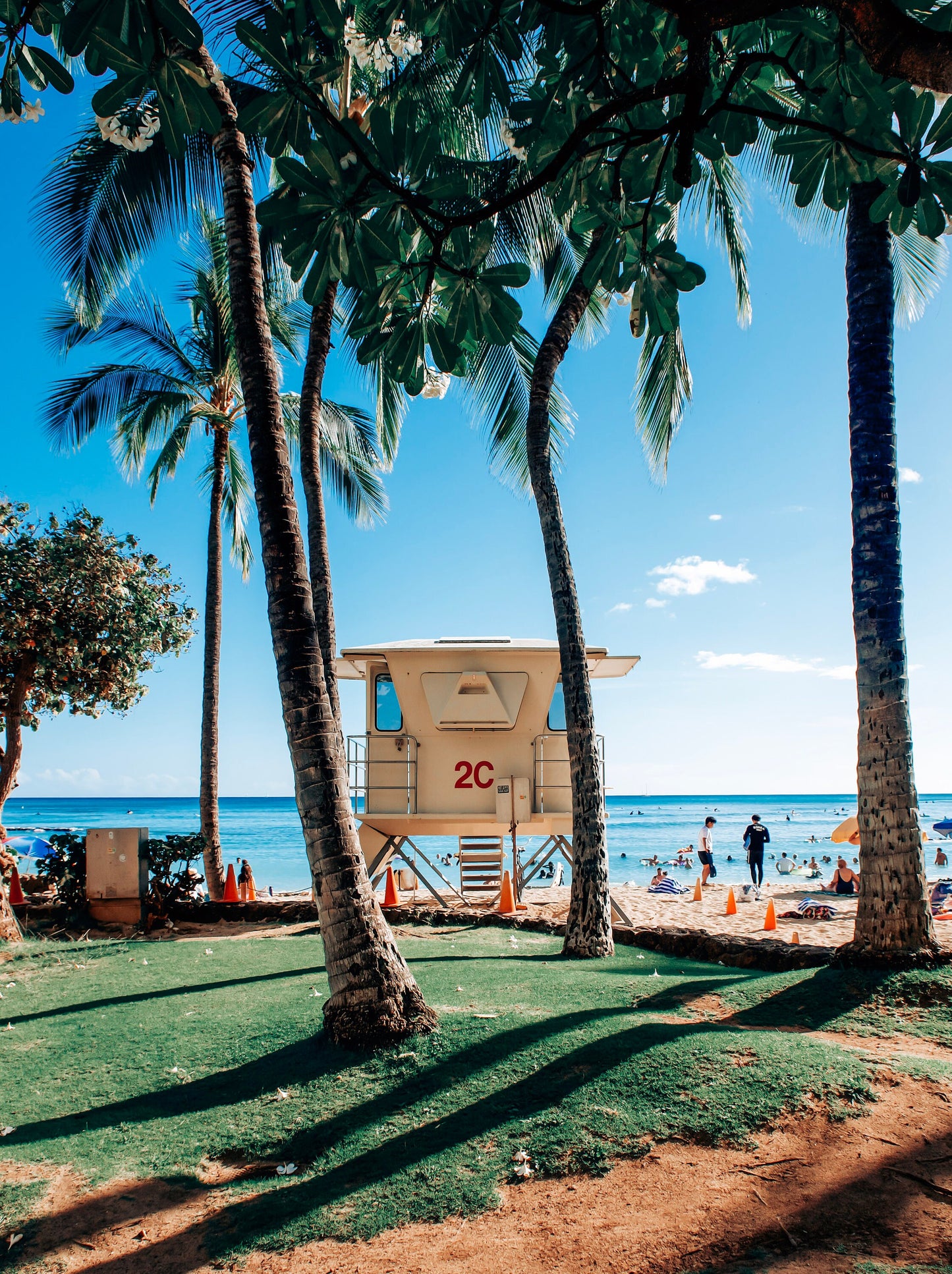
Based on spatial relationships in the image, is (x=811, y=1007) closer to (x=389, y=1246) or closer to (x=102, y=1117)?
(x=389, y=1246)

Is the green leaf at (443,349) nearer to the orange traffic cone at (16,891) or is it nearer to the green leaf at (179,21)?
the green leaf at (179,21)

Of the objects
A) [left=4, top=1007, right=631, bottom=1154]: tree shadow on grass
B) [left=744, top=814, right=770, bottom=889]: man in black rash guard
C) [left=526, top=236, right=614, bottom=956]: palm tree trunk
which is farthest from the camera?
[left=744, top=814, right=770, bottom=889]: man in black rash guard

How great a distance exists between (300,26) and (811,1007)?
21.3 ft

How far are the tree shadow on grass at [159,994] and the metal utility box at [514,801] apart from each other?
555cm

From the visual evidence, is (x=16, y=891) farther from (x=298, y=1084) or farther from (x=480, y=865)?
(x=298, y=1084)

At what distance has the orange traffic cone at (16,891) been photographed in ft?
41.8

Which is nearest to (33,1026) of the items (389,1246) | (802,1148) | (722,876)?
(389,1246)

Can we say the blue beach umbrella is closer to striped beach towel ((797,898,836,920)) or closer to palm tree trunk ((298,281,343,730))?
palm tree trunk ((298,281,343,730))

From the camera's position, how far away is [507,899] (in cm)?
1344

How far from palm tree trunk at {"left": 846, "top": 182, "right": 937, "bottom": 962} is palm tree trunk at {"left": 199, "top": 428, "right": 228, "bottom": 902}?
12.1 metres

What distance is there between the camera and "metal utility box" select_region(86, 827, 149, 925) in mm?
11781

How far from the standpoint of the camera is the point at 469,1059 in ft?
15.8

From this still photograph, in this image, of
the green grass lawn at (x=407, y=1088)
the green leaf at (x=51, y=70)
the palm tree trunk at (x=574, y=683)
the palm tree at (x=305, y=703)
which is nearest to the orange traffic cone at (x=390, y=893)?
the palm tree trunk at (x=574, y=683)

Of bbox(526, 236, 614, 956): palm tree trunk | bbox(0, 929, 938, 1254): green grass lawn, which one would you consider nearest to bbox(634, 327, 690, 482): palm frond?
bbox(526, 236, 614, 956): palm tree trunk
